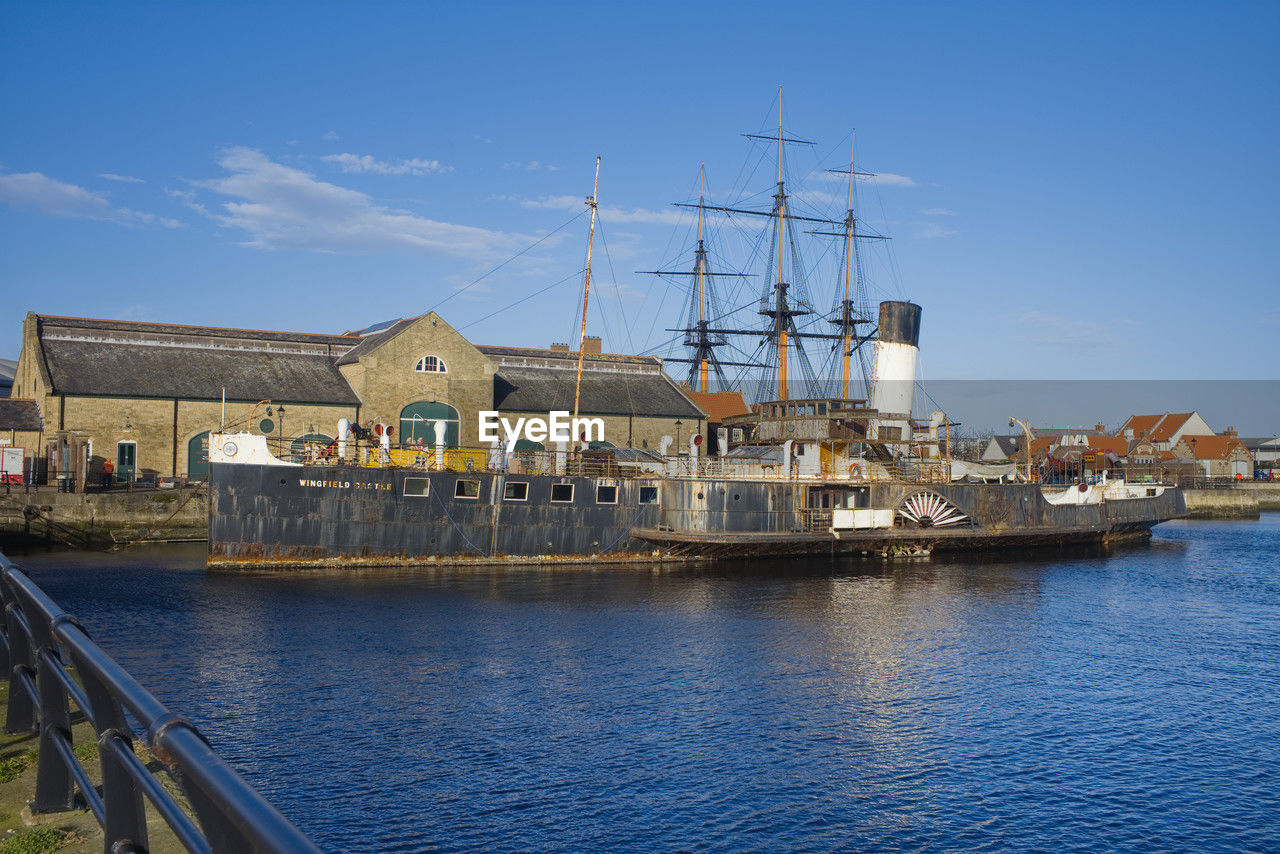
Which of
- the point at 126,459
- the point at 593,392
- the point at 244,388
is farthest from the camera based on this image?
the point at 593,392

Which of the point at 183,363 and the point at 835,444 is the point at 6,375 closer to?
the point at 183,363

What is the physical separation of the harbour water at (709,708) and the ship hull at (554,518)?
2.94 m

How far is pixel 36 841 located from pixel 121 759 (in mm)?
2815

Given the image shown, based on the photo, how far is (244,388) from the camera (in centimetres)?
5806

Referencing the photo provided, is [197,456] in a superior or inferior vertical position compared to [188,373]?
inferior

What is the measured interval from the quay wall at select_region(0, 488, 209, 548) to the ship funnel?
41.8 metres

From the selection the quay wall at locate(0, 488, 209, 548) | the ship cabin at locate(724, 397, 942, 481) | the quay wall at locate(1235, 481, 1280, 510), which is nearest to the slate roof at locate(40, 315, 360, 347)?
the quay wall at locate(0, 488, 209, 548)

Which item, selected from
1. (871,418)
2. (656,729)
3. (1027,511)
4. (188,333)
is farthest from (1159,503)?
(188,333)

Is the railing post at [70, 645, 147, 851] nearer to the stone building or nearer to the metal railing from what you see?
the metal railing

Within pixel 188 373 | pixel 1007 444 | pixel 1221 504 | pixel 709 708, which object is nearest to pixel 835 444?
pixel 709 708

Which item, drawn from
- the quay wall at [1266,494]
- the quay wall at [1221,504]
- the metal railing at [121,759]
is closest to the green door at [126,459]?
the metal railing at [121,759]

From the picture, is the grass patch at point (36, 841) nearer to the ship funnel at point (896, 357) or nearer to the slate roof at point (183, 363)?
the slate roof at point (183, 363)

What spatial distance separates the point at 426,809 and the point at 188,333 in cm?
5133

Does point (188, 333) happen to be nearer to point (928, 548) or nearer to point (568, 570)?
point (568, 570)
